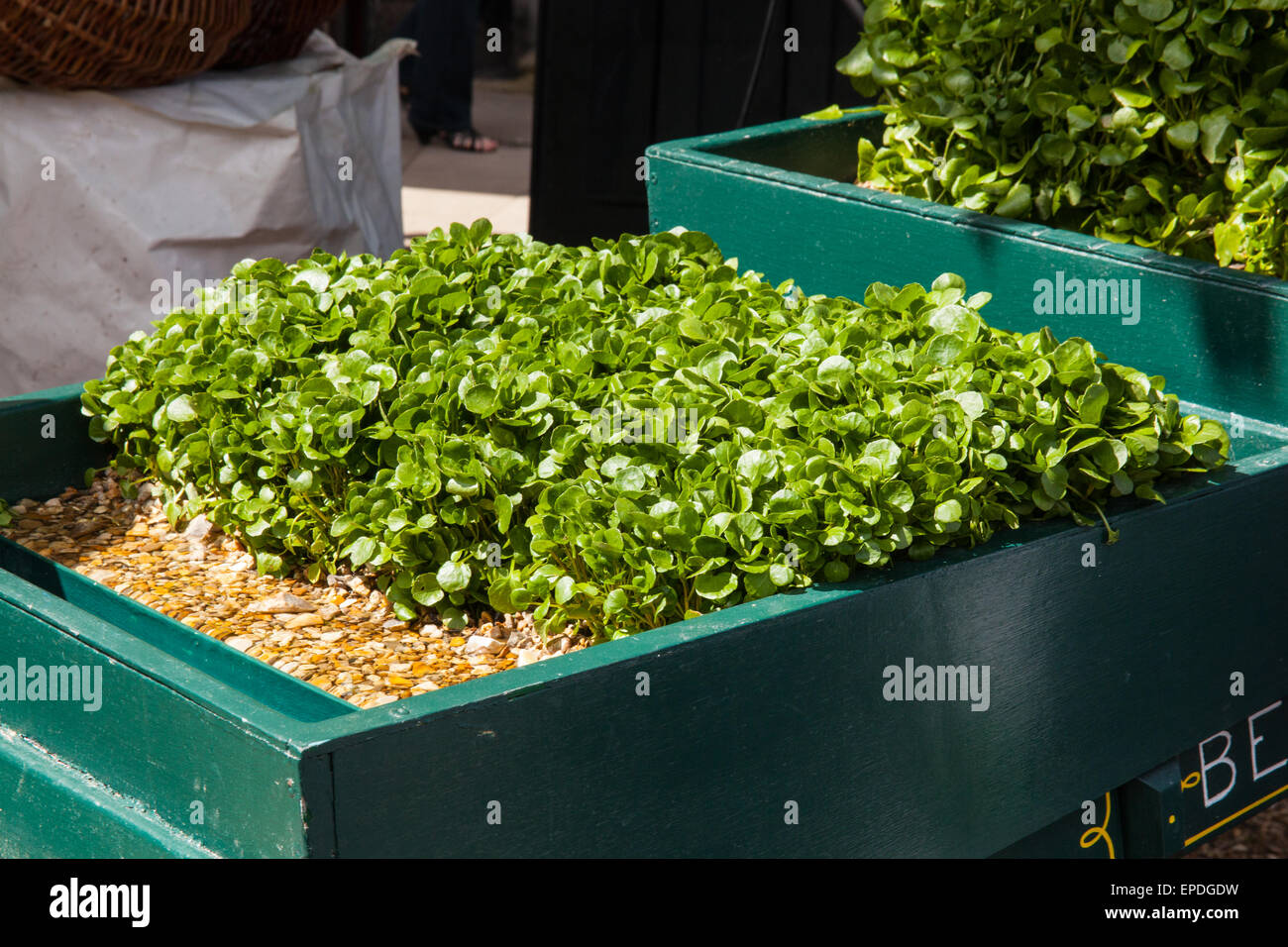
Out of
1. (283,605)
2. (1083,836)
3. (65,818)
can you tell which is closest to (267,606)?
Answer: (283,605)

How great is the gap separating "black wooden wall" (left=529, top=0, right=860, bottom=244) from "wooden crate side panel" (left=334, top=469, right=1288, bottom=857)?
3.30 meters

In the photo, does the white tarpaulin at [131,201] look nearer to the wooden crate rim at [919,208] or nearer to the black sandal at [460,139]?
the wooden crate rim at [919,208]

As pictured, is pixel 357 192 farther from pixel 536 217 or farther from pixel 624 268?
pixel 624 268

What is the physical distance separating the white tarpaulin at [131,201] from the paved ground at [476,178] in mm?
2173

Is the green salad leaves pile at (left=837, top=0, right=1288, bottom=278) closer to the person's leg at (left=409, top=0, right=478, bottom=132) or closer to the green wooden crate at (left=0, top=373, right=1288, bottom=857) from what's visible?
the green wooden crate at (left=0, top=373, right=1288, bottom=857)

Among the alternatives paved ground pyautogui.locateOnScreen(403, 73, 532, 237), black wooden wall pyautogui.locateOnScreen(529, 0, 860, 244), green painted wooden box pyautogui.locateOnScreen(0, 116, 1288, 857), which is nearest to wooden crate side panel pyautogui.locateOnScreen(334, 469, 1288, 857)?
green painted wooden box pyautogui.locateOnScreen(0, 116, 1288, 857)

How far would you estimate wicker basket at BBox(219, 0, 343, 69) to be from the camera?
383 centimetres

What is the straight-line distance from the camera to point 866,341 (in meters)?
1.92

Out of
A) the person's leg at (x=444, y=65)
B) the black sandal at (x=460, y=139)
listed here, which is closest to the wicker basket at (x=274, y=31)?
the person's leg at (x=444, y=65)

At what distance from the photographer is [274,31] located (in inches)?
154

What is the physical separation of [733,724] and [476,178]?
19.6ft

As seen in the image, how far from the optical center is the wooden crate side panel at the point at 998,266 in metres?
2.15
